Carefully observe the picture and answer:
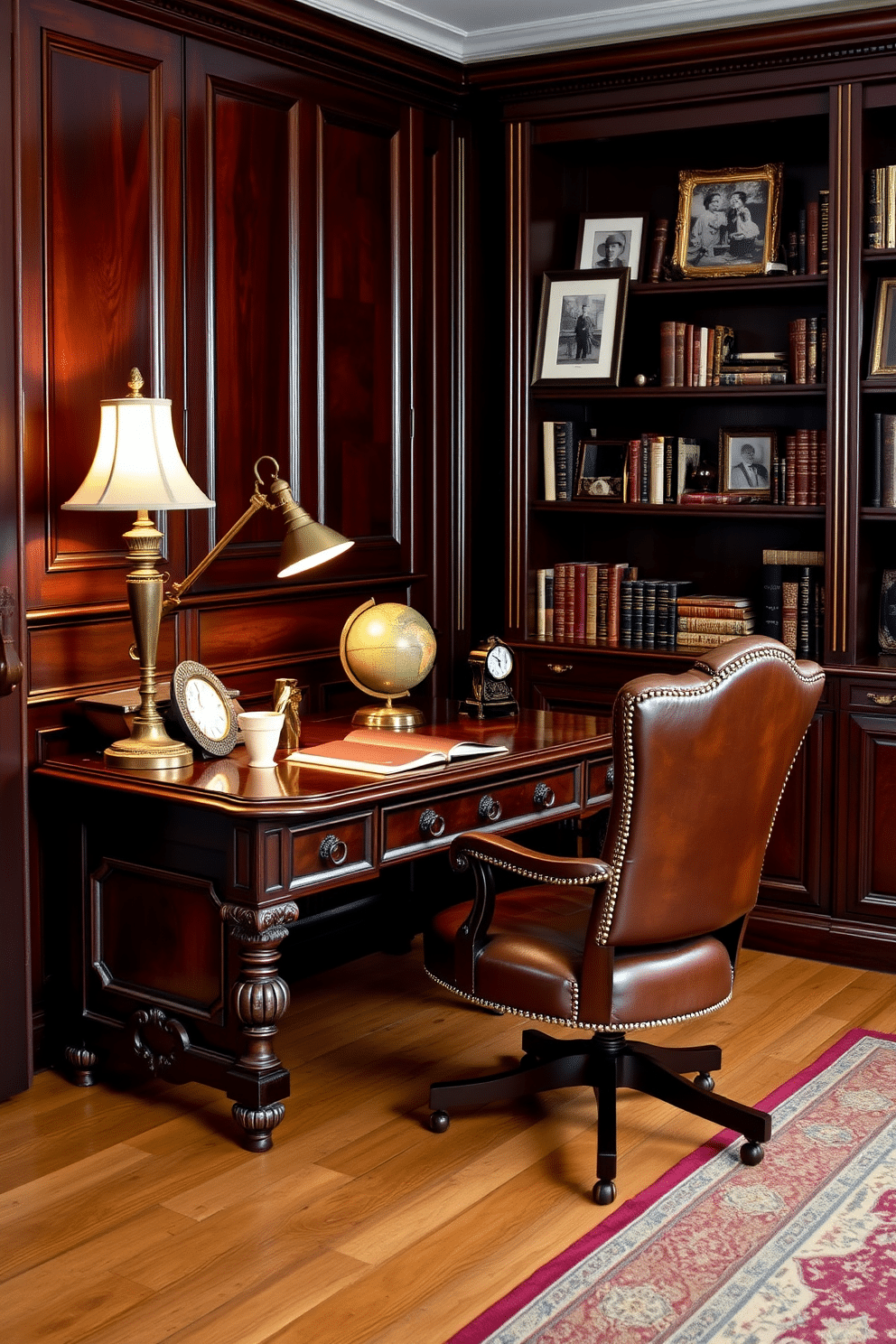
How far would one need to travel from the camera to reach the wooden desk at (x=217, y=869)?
9.86ft

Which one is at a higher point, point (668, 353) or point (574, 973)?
point (668, 353)

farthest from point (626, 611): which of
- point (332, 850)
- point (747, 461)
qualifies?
point (332, 850)

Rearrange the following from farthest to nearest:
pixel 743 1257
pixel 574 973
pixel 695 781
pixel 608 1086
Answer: pixel 608 1086
pixel 574 973
pixel 695 781
pixel 743 1257

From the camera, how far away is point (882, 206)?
4.24m

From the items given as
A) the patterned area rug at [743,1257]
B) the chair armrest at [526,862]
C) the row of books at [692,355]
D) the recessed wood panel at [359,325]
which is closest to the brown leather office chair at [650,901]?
the chair armrest at [526,862]

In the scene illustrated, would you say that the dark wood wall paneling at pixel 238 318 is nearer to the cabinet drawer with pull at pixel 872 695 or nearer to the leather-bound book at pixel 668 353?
the leather-bound book at pixel 668 353

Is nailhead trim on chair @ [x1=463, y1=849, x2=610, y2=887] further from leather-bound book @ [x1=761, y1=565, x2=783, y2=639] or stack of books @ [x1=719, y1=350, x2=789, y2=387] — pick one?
stack of books @ [x1=719, y1=350, x2=789, y2=387]

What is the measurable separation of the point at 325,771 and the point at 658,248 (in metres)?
2.37

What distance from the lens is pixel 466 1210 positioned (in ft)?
9.27

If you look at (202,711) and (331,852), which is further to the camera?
(202,711)

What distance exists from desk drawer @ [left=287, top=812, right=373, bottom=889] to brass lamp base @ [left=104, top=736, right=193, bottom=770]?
0.41m

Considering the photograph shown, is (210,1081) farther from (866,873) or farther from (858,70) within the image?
(858,70)

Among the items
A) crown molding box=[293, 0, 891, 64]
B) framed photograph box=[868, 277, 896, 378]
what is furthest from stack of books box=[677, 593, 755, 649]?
crown molding box=[293, 0, 891, 64]

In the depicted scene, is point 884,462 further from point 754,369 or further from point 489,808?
point 489,808
